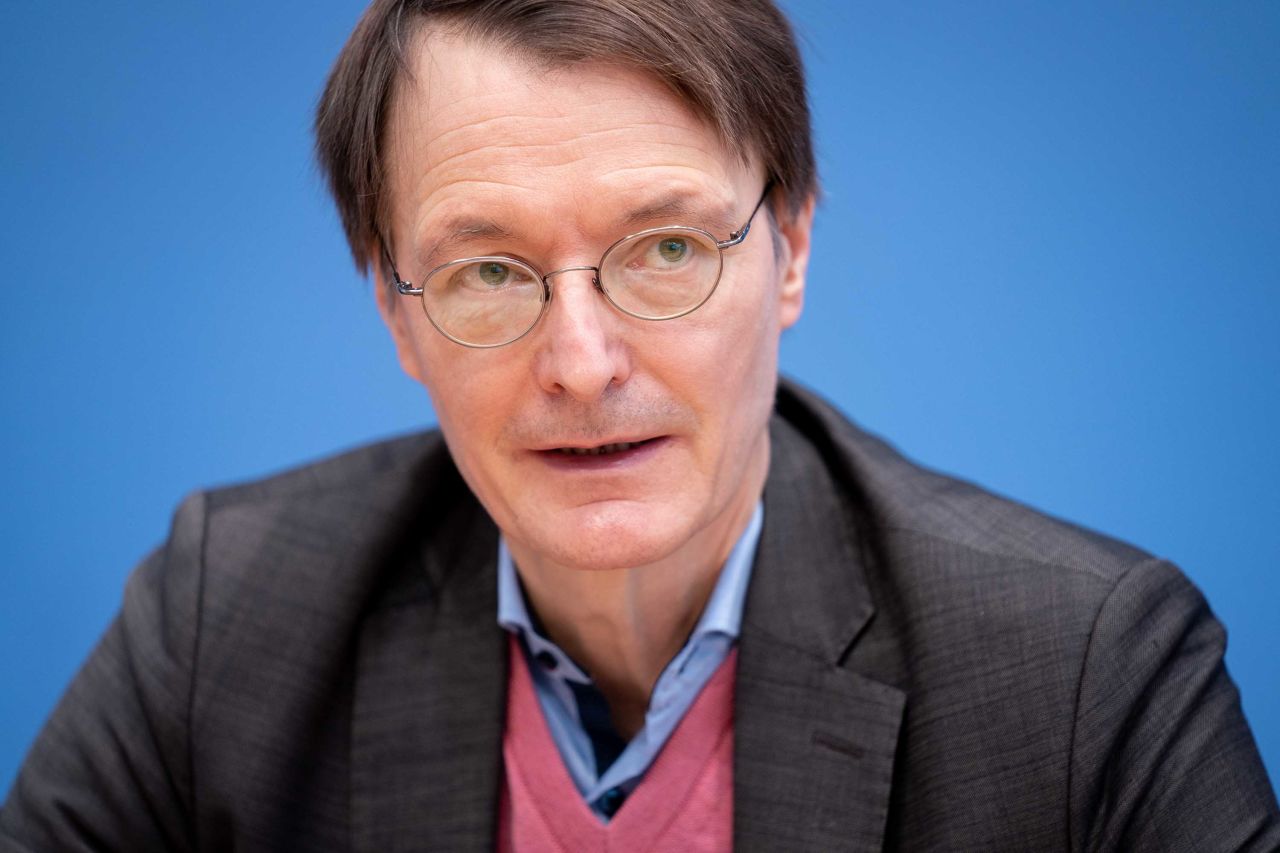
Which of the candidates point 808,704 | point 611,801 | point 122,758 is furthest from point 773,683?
point 122,758

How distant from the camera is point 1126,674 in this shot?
5.65ft

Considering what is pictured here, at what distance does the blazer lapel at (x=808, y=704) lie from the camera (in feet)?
5.85

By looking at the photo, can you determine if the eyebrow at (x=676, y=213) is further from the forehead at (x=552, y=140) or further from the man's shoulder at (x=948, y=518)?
the man's shoulder at (x=948, y=518)

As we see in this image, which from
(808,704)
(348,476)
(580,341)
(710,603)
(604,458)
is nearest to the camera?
(580,341)

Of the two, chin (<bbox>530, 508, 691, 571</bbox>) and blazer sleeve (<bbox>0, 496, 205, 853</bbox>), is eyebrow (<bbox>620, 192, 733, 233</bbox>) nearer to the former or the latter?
chin (<bbox>530, 508, 691, 571</bbox>)

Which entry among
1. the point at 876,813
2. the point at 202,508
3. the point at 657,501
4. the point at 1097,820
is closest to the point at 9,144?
the point at 202,508

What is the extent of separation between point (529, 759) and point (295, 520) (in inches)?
23.6

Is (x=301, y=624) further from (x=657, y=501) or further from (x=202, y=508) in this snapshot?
(x=657, y=501)

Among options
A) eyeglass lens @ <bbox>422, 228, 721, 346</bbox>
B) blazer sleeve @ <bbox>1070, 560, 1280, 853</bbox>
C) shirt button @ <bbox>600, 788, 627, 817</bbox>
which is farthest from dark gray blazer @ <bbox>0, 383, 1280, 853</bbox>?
eyeglass lens @ <bbox>422, 228, 721, 346</bbox>

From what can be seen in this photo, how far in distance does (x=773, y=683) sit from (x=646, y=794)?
25cm

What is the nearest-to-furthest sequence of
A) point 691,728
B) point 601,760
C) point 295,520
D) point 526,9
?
1. point 526,9
2. point 691,728
3. point 601,760
4. point 295,520

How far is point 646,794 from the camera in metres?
1.88

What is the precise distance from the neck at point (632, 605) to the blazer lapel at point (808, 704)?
3.4 inches

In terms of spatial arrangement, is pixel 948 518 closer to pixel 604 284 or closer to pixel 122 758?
pixel 604 284
